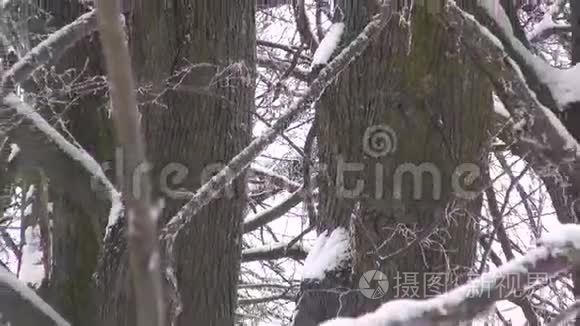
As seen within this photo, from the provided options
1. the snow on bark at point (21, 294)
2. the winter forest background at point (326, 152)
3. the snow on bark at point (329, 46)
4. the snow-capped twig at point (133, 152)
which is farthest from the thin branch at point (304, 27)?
→ the snow-capped twig at point (133, 152)

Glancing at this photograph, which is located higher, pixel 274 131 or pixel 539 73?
pixel 539 73

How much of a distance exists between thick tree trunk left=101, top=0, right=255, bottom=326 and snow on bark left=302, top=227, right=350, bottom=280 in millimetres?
599

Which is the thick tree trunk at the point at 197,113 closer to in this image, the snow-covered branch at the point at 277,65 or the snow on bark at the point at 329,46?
the snow on bark at the point at 329,46

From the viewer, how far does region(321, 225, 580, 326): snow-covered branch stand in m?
0.91

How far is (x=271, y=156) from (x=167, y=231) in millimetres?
2426

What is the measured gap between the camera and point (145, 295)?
1.14 ft

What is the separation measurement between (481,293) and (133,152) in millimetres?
701

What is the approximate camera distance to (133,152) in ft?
1.14

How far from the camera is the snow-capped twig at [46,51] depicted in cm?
217

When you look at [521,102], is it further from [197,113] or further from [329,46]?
[197,113]

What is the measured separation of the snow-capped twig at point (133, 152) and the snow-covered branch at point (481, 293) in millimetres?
587

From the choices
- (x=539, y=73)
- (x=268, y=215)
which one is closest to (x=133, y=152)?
(x=539, y=73)

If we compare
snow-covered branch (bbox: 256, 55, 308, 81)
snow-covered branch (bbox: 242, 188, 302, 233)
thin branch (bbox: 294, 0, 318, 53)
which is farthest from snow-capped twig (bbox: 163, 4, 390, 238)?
snow-covered branch (bbox: 242, 188, 302, 233)

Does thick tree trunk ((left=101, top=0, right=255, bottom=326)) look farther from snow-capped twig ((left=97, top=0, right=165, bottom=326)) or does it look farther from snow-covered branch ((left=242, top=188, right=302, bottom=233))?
snow-capped twig ((left=97, top=0, right=165, bottom=326))
